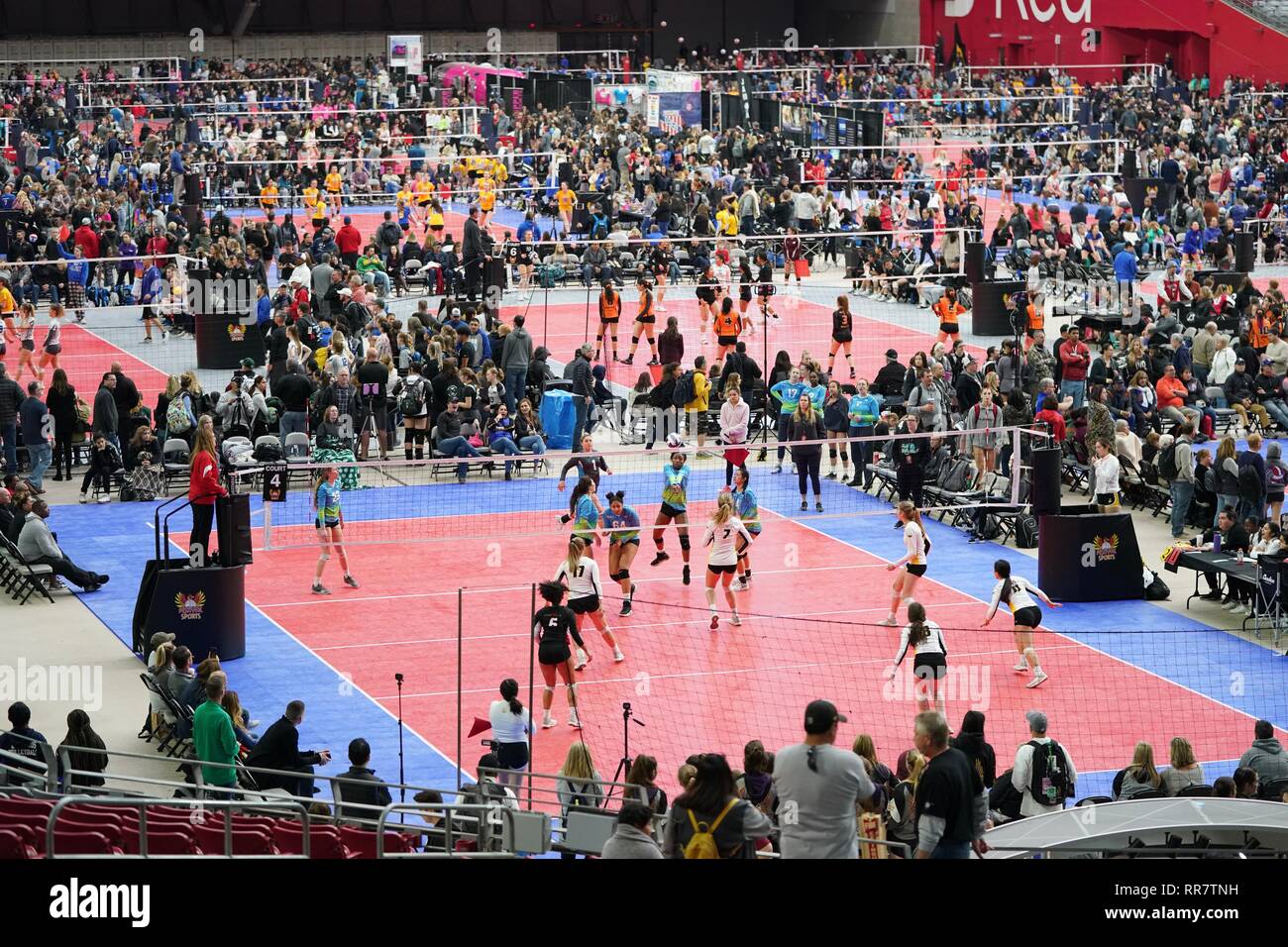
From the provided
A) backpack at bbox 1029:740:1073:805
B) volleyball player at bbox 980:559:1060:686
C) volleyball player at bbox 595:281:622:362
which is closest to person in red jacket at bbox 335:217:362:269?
volleyball player at bbox 595:281:622:362

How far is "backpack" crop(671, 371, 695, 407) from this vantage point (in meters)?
27.3

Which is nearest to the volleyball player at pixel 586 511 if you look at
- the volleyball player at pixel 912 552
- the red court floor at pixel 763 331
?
the volleyball player at pixel 912 552

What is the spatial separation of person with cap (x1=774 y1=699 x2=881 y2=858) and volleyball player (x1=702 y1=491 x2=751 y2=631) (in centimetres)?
1062

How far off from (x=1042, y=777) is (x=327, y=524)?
9367mm

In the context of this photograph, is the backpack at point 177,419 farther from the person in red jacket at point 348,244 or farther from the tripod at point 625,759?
the person in red jacket at point 348,244

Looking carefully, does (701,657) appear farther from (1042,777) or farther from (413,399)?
(413,399)

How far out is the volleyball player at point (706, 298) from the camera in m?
35.6

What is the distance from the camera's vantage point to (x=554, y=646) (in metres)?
17.1

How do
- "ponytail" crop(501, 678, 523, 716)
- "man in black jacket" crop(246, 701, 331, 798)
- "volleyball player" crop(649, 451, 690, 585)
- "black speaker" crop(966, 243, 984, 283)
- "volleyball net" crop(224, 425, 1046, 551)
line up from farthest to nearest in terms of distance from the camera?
"black speaker" crop(966, 243, 984, 283) → "volleyball net" crop(224, 425, 1046, 551) → "volleyball player" crop(649, 451, 690, 585) → "ponytail" crop(501, 678, 523, 716) → "man in black jacket" crop(246, 701, 331, 798)

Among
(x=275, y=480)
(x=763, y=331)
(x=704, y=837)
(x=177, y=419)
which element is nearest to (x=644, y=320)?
(x=763, y=331)

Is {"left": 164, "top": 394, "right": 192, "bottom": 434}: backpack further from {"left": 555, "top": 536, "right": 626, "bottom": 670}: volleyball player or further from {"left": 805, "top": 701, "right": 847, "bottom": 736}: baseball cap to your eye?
{"left": 805, "top": 701, "right": 847, "bottom": 736}: baseball cap

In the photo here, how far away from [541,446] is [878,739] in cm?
1118
